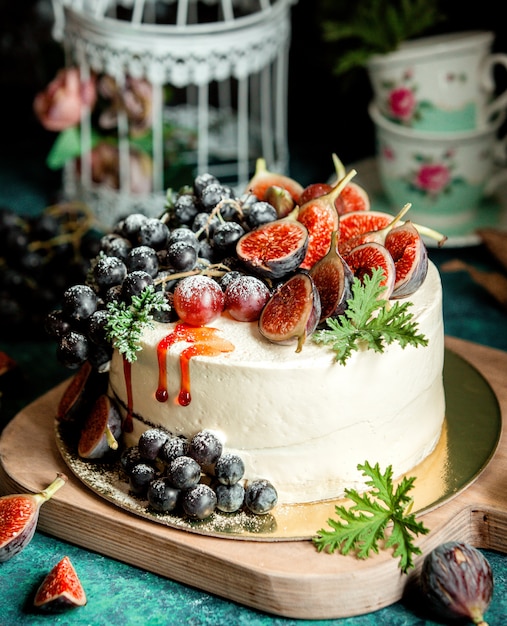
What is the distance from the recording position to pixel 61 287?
2.69m

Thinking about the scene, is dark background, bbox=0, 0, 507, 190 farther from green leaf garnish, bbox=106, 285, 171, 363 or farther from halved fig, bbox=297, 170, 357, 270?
green leaf garnish, bbox=106, 285, 171, 363

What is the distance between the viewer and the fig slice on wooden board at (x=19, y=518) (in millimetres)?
1727

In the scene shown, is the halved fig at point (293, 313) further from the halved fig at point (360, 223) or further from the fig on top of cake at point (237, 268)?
the halved fig at point (360, 223)

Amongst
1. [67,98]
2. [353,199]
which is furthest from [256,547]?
[67,98]

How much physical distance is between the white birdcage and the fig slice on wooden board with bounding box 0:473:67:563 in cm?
138

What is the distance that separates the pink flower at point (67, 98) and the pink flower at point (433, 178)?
1100mm

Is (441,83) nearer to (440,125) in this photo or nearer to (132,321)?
(440,125)

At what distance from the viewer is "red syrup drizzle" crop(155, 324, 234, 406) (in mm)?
1732

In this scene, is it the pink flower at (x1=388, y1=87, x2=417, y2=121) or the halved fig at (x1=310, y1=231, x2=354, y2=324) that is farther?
the pink flower at (x1=388, y1=87, x2=417, y2=121)

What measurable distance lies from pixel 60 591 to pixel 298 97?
2.59m

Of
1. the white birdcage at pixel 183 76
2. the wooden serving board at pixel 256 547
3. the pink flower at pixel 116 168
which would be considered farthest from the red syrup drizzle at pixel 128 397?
the pink flower at pixel 116 168

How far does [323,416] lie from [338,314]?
192 mm

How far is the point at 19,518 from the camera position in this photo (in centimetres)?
176

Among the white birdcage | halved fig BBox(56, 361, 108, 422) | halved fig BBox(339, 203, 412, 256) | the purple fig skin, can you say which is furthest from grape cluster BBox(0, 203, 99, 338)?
the purple fig skin
